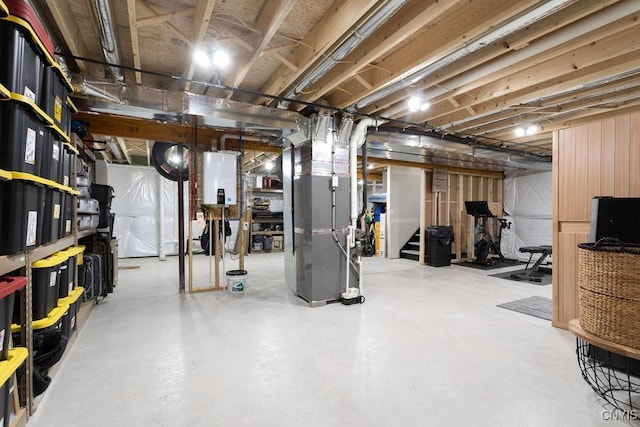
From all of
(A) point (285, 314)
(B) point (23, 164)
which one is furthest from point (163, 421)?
(A) point (285, 314)

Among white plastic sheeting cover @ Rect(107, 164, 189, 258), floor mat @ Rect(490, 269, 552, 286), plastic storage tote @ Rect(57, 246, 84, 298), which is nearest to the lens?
plastic storage tote @ Rect(57, 246, 84, 298)

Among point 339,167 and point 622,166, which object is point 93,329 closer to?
point 339,167

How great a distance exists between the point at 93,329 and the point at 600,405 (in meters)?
4.15

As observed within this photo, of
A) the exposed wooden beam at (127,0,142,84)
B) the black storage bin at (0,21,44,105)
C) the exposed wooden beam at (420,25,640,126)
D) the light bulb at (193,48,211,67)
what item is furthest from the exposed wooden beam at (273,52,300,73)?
the exposed wooden beam at (420,25,640,126)

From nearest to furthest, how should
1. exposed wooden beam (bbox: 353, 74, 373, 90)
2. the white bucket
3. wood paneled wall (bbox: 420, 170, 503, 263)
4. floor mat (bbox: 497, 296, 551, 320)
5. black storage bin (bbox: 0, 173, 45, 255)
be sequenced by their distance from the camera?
1. black storage bin (bbox: 0, 173, 45, 255)
2. exposed wooden beam (bbox: 353, 74, 373, 90)
3. floor mat (bbox: 497, 296, 551, 320)
4. the white bucket
5. wood paneled wall (bbox: 420, 170, 503, 263)

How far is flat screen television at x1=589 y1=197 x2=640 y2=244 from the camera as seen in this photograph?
218 cm

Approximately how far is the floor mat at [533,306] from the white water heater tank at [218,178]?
383 cm

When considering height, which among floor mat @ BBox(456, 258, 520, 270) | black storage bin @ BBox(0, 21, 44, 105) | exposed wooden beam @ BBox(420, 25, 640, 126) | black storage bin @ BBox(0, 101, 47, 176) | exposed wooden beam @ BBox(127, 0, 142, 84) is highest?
exposed wooden beam @ BBox(420, 25, 640, 126)

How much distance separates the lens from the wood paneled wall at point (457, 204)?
7285 mm

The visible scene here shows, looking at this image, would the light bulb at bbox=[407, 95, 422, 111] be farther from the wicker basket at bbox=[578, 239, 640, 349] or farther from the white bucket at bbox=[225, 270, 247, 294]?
the white bucket at bbox=[225, 270, 247, 294]

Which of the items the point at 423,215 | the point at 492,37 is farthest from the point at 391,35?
the point at 423,215

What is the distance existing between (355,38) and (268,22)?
0.67 metres

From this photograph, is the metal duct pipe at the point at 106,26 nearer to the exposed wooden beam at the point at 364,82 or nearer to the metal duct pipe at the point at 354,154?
the exposed wooden beam at the point at 364,82

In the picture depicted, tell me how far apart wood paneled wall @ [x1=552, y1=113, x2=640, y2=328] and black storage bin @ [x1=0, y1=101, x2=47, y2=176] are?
13.3 feet
